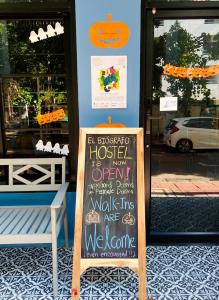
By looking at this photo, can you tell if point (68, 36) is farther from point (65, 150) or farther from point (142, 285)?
point (142, 285)

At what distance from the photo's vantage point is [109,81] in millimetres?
2451

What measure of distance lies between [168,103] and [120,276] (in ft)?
4.96

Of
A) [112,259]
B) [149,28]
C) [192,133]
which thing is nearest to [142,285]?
[112,259]

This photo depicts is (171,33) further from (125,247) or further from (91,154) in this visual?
(125,247)

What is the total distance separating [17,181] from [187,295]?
1.76 m

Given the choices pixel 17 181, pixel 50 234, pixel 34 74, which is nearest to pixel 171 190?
pixel 50 234

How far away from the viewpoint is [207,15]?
2.45 meters

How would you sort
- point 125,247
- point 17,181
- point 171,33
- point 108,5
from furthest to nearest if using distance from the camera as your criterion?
1. point 17,181
2. point 171,33
3. point 108,5
4. point 125,247

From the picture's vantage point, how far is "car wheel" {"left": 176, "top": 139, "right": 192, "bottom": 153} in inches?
107

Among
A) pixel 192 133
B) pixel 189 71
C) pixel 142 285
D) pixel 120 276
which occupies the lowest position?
pixel 120 276

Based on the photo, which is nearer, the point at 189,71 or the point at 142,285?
the point at 142,285

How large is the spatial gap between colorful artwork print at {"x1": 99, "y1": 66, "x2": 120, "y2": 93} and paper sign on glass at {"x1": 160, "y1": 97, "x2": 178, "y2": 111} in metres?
0.44

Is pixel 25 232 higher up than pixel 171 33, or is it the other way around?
pixel 171 33

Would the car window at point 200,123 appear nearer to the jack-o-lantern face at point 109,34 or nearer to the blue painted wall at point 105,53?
the blue painted wall at point 105,53
